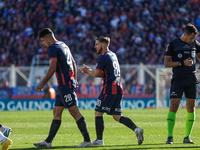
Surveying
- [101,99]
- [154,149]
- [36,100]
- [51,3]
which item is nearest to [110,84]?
[101,99]

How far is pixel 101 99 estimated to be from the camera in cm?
744

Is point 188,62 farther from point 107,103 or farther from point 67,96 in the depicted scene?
point 67,96

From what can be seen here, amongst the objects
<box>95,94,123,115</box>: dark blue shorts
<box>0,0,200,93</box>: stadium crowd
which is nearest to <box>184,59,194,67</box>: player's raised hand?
<box>95,94,123,115</box>: dark blue shorts

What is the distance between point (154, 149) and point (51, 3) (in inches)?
1079

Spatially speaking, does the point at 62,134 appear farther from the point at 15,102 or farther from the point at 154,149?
the point at 15,102

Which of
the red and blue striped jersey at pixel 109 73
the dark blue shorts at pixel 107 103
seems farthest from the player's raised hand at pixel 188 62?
the dark blue shorts at pixel 107 103

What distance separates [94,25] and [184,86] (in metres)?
23.3

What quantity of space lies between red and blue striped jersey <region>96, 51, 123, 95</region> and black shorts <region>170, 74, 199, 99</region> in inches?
42.7

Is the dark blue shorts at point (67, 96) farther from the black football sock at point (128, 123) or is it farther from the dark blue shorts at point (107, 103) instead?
the black football sock at point (128, 123)

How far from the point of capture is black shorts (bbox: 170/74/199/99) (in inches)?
299

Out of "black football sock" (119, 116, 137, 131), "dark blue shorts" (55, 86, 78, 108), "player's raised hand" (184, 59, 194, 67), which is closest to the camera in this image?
"dark blue shorts" (55, 86, 78, 108)

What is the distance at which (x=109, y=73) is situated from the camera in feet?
24.6

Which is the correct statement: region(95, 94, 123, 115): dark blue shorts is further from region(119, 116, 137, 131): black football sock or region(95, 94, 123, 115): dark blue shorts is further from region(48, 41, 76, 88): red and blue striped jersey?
region(48, 41, 76, 88): red and blue striped jersey

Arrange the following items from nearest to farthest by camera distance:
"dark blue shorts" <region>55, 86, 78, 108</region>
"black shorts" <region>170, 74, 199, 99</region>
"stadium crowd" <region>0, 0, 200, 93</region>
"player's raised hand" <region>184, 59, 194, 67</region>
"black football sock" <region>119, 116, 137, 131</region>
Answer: "dark blue shorts" <region>55, 86, 78, 108</region>
"black football sock" <region>119, 116, 137, 131</region>
"player's raised hand" <region>184, 59, 194, 67</region>
"black shorts" <region>170, 74, 199, 99</region>
"stadium crowd" <region>0, 0, 200, 93</region>
